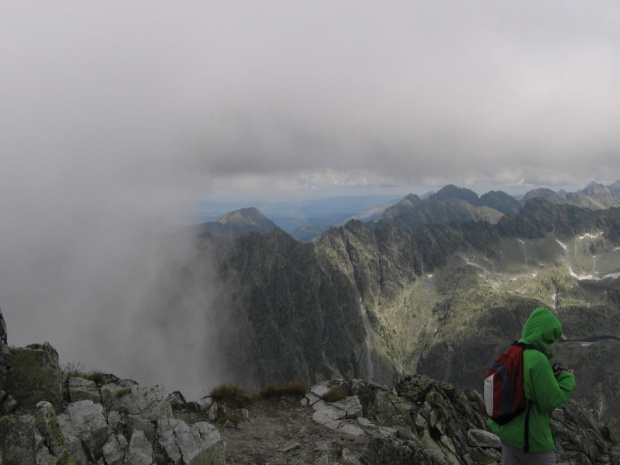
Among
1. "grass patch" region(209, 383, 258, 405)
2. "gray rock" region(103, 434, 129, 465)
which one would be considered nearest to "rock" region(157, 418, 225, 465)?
"gray rock" region(103, 434, 129, 465)

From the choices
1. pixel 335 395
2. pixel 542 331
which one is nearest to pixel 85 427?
pixel 335 395

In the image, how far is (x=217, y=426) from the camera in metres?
17.1

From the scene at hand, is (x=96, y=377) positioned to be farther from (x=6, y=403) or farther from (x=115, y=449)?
(x=115, y=449)

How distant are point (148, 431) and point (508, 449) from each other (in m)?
12.1

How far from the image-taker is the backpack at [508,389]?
7812 millimetres

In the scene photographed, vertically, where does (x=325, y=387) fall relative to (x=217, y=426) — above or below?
below

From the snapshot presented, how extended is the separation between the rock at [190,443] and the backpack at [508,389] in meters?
9.48

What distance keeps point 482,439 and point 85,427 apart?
22225 millimetres

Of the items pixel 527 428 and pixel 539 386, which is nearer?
pixel 539 386

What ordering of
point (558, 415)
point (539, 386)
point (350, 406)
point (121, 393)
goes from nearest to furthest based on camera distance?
point (539, 386) < point (121, 393) < point (350, 406) < point (558, 415)

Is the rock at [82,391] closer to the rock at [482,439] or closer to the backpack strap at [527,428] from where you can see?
the backpack strap at [527,428]

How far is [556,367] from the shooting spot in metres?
8.88

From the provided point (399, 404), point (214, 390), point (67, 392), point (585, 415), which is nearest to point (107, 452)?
point (67, 392)

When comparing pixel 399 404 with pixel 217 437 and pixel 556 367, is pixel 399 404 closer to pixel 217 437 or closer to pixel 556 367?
pixel 217 437
